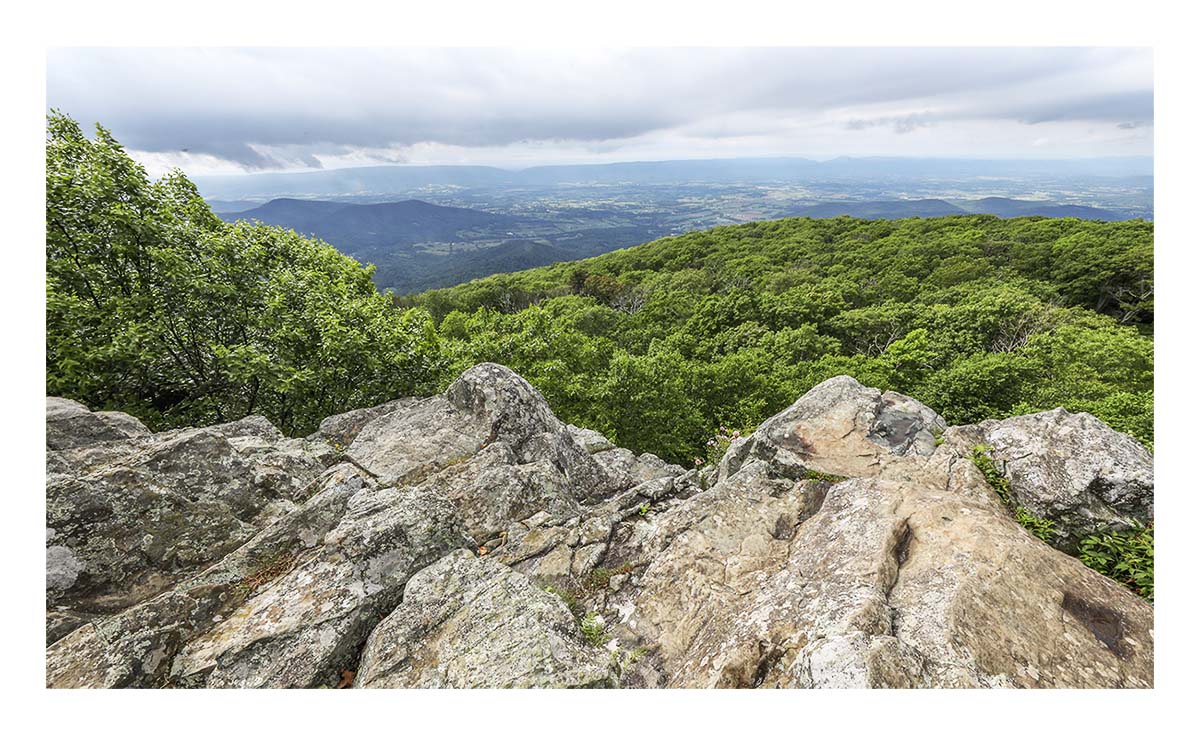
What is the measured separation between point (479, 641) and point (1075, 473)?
11.2m

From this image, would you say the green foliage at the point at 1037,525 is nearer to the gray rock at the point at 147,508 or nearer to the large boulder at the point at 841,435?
the large boulder at the point at 841,435

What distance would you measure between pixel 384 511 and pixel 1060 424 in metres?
13.7

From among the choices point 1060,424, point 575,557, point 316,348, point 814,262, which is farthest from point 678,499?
point 814,262

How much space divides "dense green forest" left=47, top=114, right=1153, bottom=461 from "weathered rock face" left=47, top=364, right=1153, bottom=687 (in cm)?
357

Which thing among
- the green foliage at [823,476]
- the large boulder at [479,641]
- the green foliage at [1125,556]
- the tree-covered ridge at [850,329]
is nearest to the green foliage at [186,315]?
the tree-covered ridge at [850,329]

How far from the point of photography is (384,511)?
825 cm

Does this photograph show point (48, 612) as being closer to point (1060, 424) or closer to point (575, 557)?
point (575, 557)

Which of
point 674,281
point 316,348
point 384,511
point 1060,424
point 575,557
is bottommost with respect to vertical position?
point 575,557

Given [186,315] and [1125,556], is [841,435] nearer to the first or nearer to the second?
[1125,556]

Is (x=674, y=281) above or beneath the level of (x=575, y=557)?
above

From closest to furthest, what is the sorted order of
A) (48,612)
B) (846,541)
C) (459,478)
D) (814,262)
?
(48,612) → (846,541) → (459,478) → (814,262)

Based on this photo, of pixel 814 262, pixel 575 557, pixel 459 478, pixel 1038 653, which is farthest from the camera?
pixel 814 262

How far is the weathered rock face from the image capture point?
20.1ft

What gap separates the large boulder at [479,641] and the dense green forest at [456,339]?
9.36 meters
